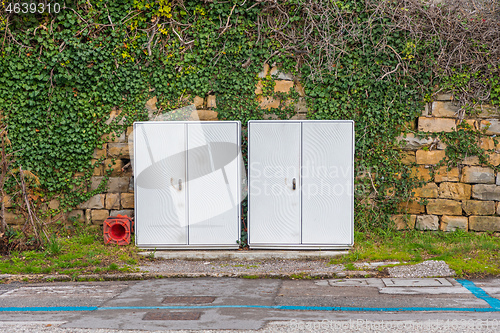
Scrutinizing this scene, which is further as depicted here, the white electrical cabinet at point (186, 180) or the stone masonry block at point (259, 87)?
Answer: the stone masonry block at point (259, 87)

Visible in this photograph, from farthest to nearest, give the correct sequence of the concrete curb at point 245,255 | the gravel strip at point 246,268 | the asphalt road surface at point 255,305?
the concrete curb at point 245,255
the gravel strip at point 246,268
the asphalt road surface at point 255,305

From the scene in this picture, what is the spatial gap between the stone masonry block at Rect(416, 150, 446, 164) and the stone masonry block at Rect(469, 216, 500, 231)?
1.33 metres

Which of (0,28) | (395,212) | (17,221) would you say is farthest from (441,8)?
(17,221)

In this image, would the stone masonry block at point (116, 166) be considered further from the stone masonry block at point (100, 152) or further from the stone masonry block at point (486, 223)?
the stone masonry block at point (486, 223)

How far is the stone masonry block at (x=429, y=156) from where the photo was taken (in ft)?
26.4

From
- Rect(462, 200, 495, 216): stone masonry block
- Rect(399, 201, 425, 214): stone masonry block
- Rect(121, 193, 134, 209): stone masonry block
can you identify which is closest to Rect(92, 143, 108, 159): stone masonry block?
Rect(121, 193, 134, 209): stone masonry block

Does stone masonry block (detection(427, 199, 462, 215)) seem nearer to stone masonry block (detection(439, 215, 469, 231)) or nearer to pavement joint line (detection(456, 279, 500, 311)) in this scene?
stone masonry block (detection(439, 215, 469, 231))

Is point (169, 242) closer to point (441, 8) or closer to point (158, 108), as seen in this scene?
point (158, 108)

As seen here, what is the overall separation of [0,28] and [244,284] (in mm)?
6659

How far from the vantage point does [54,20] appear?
7.96m

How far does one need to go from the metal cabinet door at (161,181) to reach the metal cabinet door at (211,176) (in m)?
0.16

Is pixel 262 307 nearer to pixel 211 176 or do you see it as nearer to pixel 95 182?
pixel 211 176

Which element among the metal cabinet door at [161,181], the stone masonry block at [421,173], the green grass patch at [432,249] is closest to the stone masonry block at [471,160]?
the stone masonry block at [421,173]

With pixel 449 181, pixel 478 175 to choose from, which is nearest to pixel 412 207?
pixel 449 181
